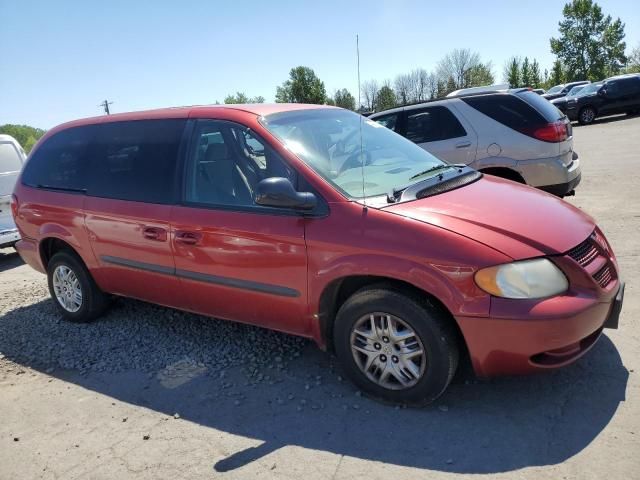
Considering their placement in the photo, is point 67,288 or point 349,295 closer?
point 349,295

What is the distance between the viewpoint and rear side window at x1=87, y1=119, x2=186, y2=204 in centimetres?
399

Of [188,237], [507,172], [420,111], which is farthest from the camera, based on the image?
[420,111]

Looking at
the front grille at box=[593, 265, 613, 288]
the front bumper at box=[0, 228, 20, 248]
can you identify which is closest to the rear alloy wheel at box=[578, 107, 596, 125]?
the front bumper at box=[0, 228, 20, 248]

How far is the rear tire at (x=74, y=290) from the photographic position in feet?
15.7

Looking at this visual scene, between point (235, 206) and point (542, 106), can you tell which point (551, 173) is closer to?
point (542, 106)

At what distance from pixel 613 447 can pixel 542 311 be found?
29.0 inches

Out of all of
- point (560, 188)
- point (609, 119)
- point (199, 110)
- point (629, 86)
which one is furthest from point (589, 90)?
point (199, 110)

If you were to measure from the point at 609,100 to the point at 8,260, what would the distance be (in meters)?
23.4

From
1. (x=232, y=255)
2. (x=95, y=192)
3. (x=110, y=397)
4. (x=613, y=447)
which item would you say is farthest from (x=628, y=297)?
(x=95, y=192)

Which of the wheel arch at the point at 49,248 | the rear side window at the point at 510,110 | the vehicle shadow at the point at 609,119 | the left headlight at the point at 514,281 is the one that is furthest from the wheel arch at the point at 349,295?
the vehicle shadow at the point at 609,119

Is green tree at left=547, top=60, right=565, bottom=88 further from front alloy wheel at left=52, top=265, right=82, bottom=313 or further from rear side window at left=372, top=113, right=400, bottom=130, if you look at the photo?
front alloy wheel at left=52, top=265, right=82, bottom=313

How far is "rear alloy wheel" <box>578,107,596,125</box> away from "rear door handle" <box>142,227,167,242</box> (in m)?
24.0

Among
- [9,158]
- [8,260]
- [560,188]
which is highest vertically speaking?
[9,158]

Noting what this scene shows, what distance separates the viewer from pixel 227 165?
374cm
